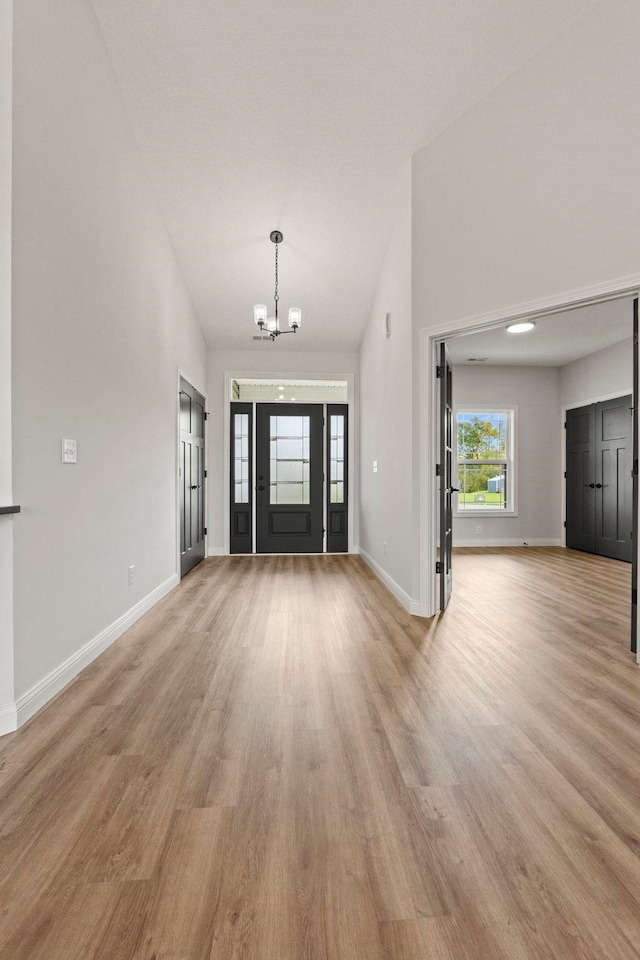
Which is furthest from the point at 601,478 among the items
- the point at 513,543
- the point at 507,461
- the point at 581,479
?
the point at 513,543

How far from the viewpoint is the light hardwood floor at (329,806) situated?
1075mm

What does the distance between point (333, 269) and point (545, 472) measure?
4.56 m

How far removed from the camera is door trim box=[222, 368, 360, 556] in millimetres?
6531

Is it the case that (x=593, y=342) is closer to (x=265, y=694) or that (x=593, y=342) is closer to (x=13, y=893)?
(x=265, y=694)

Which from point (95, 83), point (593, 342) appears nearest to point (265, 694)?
point (95, 83)

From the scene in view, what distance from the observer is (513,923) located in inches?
42.9

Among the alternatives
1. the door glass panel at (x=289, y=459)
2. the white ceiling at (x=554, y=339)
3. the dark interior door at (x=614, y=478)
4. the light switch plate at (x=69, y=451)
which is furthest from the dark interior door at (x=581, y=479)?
the light switch plate at (x=69, y=451)

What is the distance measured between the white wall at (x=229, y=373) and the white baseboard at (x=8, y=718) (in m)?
4.61

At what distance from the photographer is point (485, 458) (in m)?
7.54

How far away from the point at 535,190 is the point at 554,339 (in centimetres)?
349

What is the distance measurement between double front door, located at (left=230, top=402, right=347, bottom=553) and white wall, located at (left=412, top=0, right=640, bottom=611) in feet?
10.7

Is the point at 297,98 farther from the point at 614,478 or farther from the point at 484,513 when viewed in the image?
the point at 484,513

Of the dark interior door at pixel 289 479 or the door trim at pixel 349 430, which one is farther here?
the dark interior door at pixel 289 479

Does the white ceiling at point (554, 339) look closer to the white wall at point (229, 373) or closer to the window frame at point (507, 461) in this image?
the window frame at point (507, 461)
